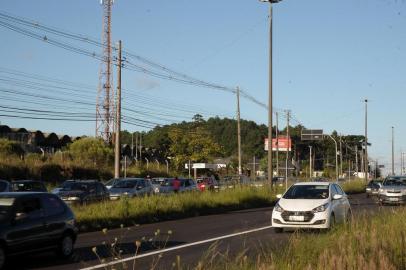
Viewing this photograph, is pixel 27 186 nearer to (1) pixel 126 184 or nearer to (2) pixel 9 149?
(1) pixel 126 184

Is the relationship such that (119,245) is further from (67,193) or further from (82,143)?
(82,143)

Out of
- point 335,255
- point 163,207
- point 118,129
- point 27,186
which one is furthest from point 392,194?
point 335,255

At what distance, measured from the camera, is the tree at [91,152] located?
62.3 metres

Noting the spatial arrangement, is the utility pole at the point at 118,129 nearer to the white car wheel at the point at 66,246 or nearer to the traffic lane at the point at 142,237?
the traffic lane at the point at 142,237

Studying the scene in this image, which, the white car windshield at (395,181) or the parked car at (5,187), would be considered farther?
the white car windshield at (395,181)

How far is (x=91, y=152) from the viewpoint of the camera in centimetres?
6606

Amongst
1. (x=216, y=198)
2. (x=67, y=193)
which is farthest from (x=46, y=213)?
(x=216, y=198)

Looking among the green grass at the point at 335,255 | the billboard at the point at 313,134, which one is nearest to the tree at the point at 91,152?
the billboard at the point at 313,134

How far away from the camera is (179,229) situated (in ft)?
67.7

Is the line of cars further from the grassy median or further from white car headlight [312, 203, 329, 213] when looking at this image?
white car headlight [312, 203, 329, 213]

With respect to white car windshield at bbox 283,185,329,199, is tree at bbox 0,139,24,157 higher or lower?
higher

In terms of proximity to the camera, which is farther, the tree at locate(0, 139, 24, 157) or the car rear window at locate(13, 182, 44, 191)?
the tree at locate(0, 139, 24, 157)

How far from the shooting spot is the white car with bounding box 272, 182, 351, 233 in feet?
57.3

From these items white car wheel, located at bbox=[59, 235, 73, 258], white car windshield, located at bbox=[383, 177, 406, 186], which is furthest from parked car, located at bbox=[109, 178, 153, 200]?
white car wheel, located at bbox=[59, 235, 73, 258]
